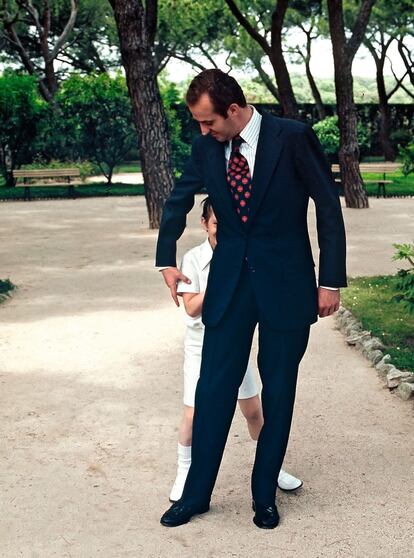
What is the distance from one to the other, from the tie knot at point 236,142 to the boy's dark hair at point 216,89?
0.19m

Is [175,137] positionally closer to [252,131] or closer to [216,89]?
[252,131]

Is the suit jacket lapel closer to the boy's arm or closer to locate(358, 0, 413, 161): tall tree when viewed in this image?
the boy's arm

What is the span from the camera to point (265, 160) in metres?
4.07

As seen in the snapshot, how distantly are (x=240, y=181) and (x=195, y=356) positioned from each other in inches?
36.5

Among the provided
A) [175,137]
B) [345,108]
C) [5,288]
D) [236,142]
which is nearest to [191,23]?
[175,137]

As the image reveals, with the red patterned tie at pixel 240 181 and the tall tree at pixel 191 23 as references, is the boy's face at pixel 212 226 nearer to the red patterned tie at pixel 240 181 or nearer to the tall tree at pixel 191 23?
the red patterned tie at pixel 240 181

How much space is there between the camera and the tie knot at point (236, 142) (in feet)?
13.6

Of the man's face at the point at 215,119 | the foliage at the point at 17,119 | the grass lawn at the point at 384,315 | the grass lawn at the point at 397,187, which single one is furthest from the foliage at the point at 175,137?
the man's face at the point at 215,119

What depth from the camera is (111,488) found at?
16.1 ft

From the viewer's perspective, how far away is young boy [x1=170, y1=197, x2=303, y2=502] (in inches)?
175

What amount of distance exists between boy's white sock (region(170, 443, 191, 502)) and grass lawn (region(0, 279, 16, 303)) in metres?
5.79

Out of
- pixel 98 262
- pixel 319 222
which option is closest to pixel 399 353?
pixel 319 222

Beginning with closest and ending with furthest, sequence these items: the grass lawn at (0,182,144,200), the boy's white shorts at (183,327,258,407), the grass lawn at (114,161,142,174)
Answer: the boy's white shorts at (183,327,258,407) → the grass lawn at (0,182,144,200) → the grass lawn at (114,161,142,174)

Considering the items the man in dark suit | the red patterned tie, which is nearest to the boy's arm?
the man in dark suit
